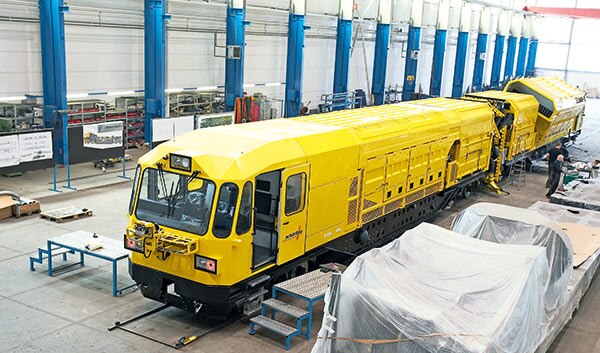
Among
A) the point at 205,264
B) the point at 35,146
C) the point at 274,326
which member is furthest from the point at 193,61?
the point at 274,326

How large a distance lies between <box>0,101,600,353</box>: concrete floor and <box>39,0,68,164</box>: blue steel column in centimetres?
480

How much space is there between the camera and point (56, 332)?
25.9 ft

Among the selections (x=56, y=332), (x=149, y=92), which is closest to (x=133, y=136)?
(x=149, y=92)

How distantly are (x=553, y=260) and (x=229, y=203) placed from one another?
4591 mm

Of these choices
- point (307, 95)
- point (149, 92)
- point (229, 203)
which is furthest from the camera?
point (307, 95)

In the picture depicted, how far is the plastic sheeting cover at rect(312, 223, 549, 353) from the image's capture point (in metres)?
5.70

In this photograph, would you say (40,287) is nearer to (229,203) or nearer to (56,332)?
(56,332)

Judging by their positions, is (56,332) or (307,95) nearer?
(56,332)

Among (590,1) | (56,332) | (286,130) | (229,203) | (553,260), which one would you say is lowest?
(56,332)

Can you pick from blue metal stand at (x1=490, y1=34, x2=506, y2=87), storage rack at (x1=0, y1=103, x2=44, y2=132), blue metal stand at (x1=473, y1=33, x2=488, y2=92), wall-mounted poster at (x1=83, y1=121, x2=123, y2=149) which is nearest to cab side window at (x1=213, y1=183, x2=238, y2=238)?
wall-mounted poster at (x1=83, y1=121, x2=123, y2=149)

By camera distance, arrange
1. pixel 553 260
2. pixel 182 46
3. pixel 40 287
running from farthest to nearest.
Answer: pixel 182 46 → pixel 40 287 → pixel 553 260

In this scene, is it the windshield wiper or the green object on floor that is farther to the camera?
the green object on floor

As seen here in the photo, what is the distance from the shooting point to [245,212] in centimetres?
777

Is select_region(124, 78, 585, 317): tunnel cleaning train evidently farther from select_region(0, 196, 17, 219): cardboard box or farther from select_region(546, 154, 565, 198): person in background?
select_region(546, 154, 565, 198): person in background
